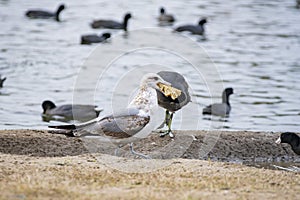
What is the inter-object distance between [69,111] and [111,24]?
12.4m

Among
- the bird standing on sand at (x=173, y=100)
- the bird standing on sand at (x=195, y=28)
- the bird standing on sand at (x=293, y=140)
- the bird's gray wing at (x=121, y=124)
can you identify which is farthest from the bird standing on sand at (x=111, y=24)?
the bird's gray wing at (x=121, y=124)

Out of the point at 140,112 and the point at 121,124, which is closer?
the point at 121,124

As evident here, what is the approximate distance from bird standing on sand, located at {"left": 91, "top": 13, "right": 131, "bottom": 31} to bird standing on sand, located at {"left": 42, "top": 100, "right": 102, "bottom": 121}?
38.5ft

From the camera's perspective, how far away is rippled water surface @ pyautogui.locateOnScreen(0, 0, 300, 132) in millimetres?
16109

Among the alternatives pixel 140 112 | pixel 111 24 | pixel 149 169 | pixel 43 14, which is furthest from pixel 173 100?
pixel 43 14

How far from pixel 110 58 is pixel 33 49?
2649 mm

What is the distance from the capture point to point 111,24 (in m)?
27.5

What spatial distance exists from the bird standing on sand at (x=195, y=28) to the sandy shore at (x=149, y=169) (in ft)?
47.9

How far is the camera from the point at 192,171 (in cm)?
825

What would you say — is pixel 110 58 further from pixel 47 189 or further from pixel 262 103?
pixel 47 189

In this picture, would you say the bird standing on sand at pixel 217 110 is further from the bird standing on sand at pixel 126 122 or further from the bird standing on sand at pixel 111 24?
the bird standing on sand at pixel 111 24

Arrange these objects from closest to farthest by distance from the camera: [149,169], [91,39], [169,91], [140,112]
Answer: [149,169] → [140,112] → [169,91] → [91,39]

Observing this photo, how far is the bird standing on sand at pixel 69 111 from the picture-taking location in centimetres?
1516

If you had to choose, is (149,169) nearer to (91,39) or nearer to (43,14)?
(91,39)
